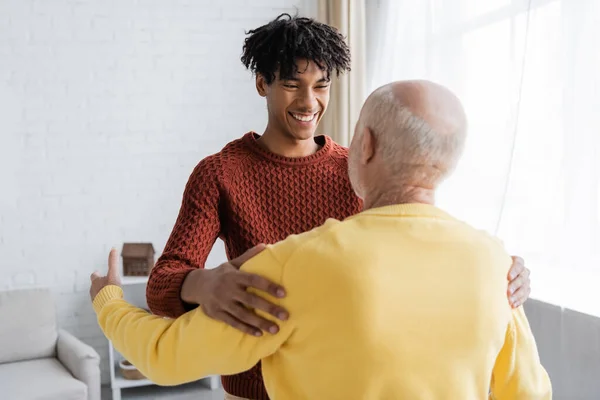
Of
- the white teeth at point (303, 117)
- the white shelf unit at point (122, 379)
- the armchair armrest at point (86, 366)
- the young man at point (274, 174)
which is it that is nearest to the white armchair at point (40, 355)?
the armchair armrest at point (86, 366)

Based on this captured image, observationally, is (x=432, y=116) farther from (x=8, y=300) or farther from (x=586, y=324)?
(x=8, y=300)

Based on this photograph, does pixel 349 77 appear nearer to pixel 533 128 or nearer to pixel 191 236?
pixel 533 128

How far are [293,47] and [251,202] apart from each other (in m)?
0.33

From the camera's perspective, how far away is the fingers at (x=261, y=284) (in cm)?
92

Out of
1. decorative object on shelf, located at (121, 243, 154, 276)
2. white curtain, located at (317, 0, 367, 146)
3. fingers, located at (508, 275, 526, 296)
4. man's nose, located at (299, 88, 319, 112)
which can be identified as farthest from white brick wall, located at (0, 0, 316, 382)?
fingers, located at (508, 275, 526, 296)

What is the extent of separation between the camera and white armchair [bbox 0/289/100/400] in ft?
11.0

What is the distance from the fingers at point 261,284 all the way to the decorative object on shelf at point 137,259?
317cm

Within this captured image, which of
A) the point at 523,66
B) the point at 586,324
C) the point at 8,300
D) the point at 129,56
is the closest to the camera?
the point at 586,324

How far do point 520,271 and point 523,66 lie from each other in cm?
181

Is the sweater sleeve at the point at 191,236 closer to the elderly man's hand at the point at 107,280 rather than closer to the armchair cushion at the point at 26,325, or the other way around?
the elderly man's hand at the point at 107,280

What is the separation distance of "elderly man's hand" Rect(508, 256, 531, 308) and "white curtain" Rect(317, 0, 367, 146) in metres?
2.95

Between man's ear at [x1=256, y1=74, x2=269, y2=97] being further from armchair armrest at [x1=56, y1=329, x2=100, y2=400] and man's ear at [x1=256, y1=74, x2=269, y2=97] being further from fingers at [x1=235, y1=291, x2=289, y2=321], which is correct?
armchair armrest at [x1=56, y1=329, x2=100, y2=400]

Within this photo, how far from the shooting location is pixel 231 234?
1450mm

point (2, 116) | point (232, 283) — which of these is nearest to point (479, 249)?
point (232, 283)
